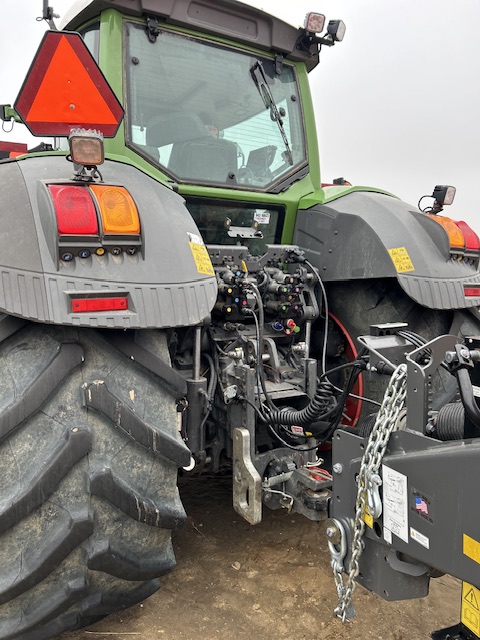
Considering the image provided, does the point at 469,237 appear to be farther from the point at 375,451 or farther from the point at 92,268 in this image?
the point at 92,268

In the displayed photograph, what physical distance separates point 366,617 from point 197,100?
250cm

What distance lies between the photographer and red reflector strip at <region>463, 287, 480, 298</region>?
2.59 metres

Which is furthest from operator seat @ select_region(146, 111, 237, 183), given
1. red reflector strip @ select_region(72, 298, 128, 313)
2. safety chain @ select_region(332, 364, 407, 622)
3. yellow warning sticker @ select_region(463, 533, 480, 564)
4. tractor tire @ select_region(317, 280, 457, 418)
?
yellow warning sticker @ select_region(463, 533, 480, 564)

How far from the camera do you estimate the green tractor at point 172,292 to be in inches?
66.1

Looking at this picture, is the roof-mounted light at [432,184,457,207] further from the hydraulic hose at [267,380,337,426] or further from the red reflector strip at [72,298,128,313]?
the red reflector strip at [72,298,128,313]

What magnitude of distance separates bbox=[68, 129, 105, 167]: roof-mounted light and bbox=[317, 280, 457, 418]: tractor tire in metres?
1.48

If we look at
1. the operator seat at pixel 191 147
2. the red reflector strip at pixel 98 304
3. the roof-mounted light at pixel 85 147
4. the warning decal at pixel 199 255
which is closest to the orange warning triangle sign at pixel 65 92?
the roof-mounted light at pixel 85 147

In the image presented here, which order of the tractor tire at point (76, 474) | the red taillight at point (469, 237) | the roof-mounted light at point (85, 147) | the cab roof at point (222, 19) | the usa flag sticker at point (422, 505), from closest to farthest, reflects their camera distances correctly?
1. the usa flag sticker at point (422, 505)
2. the tractor tire at point (76, 474)
3. the roof-mounted light at point (85, 147)
4. the cab roof at point (222, 19)
5. the red taillight at point (469, 237)

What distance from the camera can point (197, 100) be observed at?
9.28 feet

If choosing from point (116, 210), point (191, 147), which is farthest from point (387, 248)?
point (116, 210)

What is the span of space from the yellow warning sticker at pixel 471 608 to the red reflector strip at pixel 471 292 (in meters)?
1.41

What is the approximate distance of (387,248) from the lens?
8.43 ft

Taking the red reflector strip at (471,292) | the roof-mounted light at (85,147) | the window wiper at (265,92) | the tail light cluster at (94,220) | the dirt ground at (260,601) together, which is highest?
the window wiper at (265,92)

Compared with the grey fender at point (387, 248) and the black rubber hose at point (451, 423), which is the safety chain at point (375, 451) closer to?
the black rubber hose at point (451, 423)
